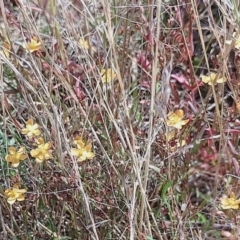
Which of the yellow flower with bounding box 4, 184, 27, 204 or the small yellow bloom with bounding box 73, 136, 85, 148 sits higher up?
the small yellow bloom with bounding box 73, 136, 85, 148

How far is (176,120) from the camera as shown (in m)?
1.13

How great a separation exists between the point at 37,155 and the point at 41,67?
23cm

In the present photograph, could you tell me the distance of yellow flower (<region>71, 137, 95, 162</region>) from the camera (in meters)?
1.08

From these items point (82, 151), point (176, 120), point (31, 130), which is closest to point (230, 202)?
point (176, 120)

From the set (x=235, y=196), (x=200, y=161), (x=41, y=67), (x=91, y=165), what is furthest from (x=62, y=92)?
(x=235, y=196)

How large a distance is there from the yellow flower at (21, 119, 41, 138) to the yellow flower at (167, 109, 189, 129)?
246mm

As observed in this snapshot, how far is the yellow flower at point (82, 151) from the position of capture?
3.55ft

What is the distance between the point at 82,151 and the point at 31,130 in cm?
11

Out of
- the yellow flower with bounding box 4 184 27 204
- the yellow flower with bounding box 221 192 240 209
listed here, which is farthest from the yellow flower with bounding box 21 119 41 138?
the yellow flower with bounding box 221 192 240 209

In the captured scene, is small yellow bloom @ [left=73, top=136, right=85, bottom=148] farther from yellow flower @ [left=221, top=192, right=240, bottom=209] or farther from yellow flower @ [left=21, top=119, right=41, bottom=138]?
yellow flower @ [left=221, top=192, right=240, bottom=209]

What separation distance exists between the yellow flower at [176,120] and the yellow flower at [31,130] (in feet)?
0.81

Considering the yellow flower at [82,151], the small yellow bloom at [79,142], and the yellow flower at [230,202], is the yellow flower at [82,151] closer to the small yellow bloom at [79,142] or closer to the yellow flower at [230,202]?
the small yellow bloom at [79,142]

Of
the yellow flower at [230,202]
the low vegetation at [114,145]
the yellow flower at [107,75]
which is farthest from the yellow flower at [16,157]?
the yellow flower at [230,202]

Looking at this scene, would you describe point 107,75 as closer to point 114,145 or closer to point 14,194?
point 114,145
